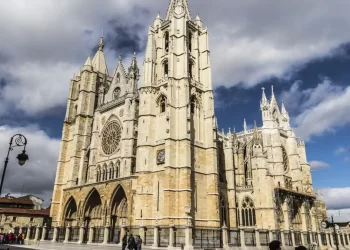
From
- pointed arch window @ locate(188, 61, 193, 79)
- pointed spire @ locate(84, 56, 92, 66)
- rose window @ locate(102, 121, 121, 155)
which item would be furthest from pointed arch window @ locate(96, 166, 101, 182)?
pointed spire @ locate(84, 56, 92, 66)

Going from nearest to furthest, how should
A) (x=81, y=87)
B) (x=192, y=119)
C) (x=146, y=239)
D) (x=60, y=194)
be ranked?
(x=146, y=239)
(x=192, y=119)
(x=60, y=194)
(x=81, y=87)

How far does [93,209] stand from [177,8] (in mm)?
25049

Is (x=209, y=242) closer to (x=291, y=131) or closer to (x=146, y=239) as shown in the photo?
(x=146, y=239)

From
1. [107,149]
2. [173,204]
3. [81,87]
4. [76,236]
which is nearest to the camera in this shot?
[173,204]

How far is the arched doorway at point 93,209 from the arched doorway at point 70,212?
299 centimetres

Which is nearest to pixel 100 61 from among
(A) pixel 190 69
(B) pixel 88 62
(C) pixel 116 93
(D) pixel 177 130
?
(B) pixel 88 62

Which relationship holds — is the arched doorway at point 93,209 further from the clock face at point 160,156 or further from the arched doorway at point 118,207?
the clock face at point 160,156

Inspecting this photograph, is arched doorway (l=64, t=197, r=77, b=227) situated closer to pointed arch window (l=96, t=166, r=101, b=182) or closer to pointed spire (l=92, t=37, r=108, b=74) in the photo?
pointed arch window (l=96, t=166, r=101, b=182)

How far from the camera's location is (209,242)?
2261 centimetres

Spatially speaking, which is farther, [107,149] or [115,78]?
[115,78]

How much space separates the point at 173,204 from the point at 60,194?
1961 cm

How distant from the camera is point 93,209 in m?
33.2

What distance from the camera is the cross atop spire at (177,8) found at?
3438 cm

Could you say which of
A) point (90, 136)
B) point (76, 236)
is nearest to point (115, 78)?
point (90, 136)
